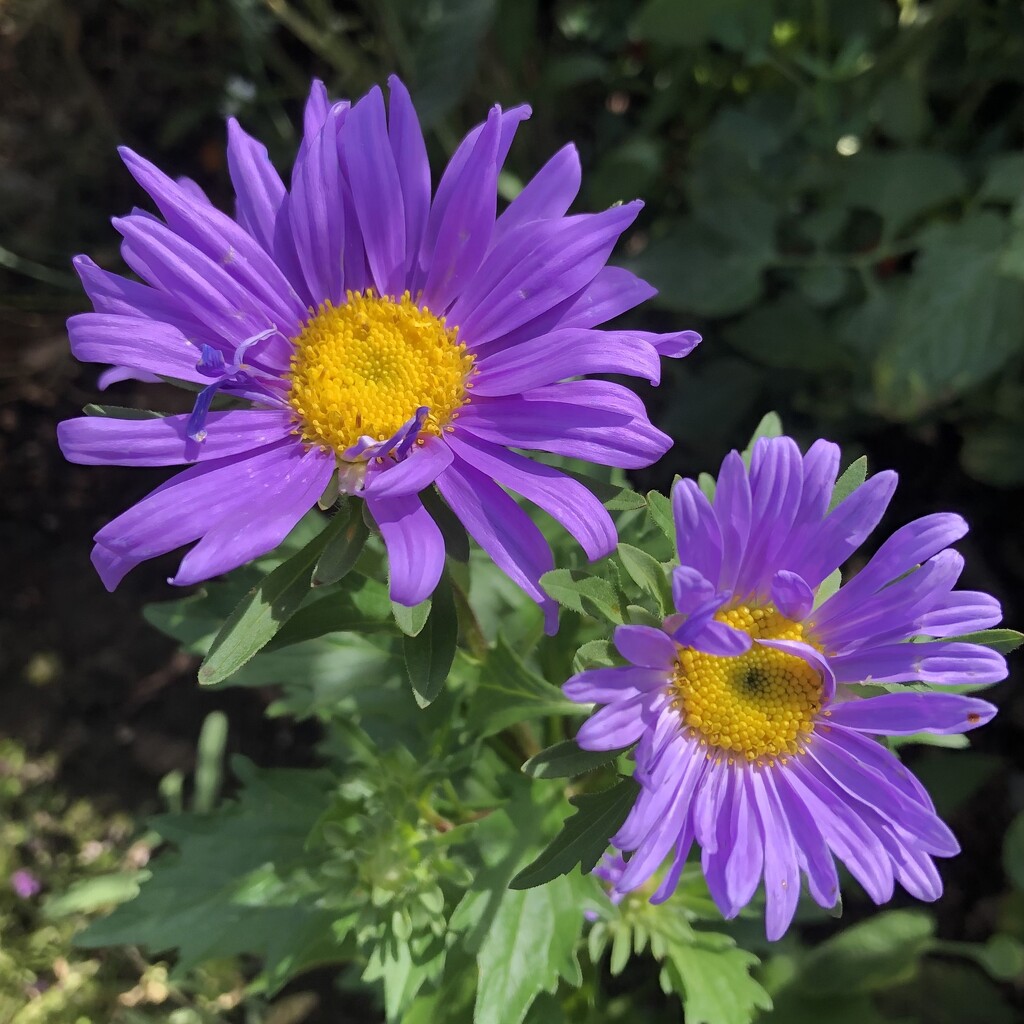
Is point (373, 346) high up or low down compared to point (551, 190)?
down

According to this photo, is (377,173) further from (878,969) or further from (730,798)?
(878,969)

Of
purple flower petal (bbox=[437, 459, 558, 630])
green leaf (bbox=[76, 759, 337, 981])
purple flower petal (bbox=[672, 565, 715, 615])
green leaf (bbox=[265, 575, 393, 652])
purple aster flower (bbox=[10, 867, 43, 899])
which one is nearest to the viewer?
purple flower petal (bbox=[672, 565, 715, 615])

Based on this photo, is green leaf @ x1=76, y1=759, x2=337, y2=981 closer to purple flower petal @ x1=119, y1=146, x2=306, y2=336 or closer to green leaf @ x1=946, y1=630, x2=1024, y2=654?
purple flower petal @ x1=119, y1=146, x2=306, y2=336

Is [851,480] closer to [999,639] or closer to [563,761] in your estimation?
[999,639]

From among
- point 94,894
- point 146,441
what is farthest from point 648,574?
point 94,894

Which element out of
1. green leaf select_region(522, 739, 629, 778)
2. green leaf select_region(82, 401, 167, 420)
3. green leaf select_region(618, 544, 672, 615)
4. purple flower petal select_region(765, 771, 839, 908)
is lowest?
green leaf select_region(522, 739, 629, 778)

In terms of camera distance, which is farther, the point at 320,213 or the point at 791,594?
the point at 320,213

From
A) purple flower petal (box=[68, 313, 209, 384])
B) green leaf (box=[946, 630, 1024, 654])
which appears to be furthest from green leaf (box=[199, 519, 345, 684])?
green leaf (box=[946, 630, 1024, 654])
